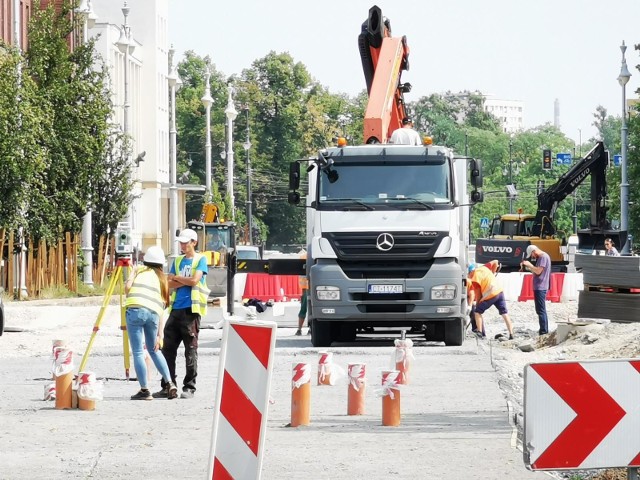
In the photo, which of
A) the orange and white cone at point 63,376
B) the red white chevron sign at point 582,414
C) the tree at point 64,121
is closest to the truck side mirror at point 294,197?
the orange and white cone at point 63,376

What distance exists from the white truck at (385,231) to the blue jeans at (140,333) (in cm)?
822

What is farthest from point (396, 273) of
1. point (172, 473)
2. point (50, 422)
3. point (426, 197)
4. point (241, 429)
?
point (241, 429)

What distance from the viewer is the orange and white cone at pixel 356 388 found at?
16.4 m

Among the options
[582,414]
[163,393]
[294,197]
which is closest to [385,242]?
[294,197]

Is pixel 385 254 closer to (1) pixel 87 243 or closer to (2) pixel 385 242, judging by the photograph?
(2) pixel 385 242

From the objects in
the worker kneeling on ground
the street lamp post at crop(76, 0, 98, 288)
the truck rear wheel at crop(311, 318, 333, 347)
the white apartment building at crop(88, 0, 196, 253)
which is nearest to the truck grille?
the truck rear wheel at crop(311, 318, 333, 347)

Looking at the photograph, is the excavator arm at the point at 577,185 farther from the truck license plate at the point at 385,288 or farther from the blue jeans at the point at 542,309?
the truck license plate at the point at 385,288

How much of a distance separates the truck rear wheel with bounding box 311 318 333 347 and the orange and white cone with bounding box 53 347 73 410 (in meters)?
10.3

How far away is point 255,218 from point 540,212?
56.7 meters

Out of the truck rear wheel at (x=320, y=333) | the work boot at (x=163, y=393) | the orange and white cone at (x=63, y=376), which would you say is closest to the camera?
the orange and white cone at (x=63, y=376)

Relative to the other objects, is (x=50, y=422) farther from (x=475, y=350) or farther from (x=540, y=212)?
(x=540, y=212)

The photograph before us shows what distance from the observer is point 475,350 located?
28.1m

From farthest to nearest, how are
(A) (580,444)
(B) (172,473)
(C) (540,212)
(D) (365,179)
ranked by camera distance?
(C) (540,212) < (D) (365,179) < (B) (172,473) < (A) (580,444)

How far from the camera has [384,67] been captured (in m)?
31.8
